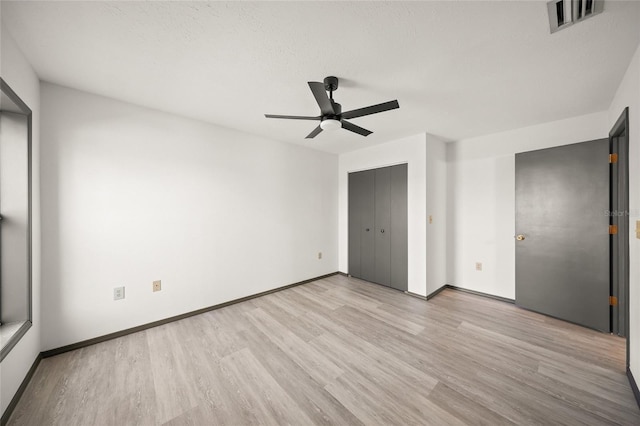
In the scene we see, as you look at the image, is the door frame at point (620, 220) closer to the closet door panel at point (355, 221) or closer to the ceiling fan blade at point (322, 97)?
the ceiling fan blade at point (322, 97)

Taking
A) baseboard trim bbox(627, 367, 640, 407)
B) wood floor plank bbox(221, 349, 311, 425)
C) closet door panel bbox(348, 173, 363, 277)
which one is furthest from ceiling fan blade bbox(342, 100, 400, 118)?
baseboard trim bbox(627, 367, 640, 407)

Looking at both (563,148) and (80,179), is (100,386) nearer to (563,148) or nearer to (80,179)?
(80,179)

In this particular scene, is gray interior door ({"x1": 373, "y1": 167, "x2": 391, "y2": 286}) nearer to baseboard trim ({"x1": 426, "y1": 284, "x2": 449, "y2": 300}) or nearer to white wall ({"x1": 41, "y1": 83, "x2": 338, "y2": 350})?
baseboard trim ({"x1": 426, "y1": 284, "x2": 449, "y2": 300})

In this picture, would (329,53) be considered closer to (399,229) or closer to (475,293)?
(399,229)

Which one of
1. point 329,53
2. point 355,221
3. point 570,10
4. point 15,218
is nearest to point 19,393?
point 15,218

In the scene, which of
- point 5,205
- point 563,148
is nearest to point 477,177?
point 563,148

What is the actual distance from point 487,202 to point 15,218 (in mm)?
4906

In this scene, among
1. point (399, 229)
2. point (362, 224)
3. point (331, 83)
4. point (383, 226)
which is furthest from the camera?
point (362, 224)

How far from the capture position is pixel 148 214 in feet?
8.03

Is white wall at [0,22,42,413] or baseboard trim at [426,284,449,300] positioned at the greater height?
white wall at [0,22,42,413]

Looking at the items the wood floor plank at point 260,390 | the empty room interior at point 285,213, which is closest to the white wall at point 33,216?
the empty room interior at point 285,213

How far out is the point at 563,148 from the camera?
2615mm

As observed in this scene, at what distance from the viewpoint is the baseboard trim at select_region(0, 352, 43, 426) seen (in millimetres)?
1361

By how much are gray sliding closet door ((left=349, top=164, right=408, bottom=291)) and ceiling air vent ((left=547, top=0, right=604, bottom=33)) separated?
222cm
